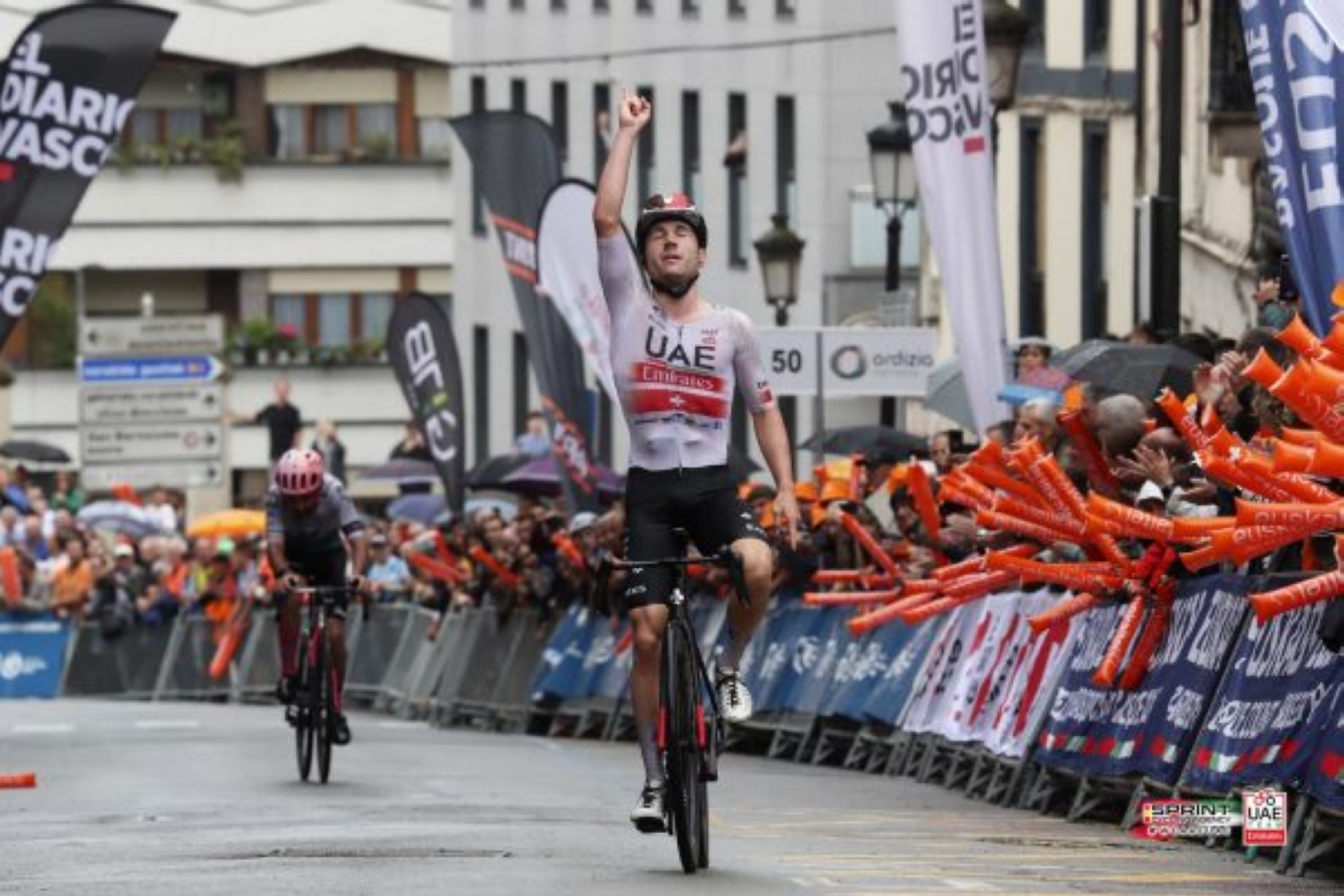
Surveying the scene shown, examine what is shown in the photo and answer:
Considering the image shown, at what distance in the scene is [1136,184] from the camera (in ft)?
144

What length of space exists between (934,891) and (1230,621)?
11.6 feet

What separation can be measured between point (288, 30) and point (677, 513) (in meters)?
74.4

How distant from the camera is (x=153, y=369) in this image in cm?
5794

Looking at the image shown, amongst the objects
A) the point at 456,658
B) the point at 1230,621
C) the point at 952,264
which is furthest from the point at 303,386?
the point at 1230,621

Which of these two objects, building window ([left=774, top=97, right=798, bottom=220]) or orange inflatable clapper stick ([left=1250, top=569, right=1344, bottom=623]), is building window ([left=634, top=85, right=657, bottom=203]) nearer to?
building window ([left=774, top=97, right=798, bottom=220])

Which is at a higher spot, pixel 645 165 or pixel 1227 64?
pixel 1227 64

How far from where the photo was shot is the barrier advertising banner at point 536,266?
35656 millimetres

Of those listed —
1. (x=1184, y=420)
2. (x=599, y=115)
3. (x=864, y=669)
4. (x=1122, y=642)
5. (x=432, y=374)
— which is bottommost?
(x=864, y=669)

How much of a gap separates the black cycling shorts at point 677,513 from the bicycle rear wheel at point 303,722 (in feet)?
25.1

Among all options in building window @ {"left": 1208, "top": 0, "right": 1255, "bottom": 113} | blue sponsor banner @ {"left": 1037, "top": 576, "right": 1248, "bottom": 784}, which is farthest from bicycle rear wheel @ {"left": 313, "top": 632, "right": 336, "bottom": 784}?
building window @ {"left": 1208, "top": 0, "right": 1255, "bottom": 113}

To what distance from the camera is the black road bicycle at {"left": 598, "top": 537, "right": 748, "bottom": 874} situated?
15.1 meters

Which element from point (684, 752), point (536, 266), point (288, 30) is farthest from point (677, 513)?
point (288, 30)

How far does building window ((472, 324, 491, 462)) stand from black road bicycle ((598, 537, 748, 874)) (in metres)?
60.0

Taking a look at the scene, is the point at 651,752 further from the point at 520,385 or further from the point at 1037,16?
the point at 520,385
